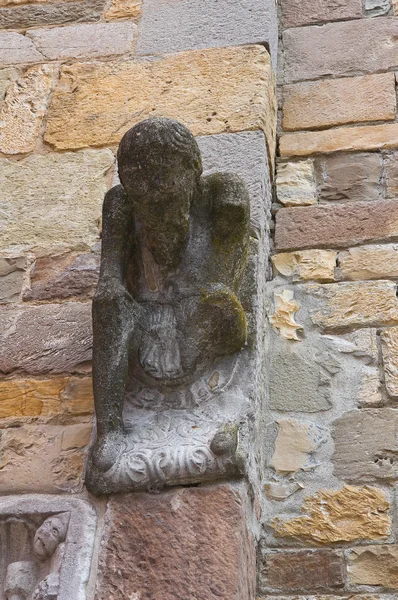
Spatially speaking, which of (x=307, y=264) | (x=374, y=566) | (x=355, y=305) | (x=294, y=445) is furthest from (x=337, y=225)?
(x=374, y=566)

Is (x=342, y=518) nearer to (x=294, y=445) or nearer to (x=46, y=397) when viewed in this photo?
(x=294, y=445)

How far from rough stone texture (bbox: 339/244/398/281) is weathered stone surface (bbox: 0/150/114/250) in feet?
2.64

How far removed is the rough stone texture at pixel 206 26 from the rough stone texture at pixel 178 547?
174cm

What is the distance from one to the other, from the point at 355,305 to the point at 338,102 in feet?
3.03

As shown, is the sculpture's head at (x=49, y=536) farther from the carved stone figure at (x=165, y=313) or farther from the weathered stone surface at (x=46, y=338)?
the weathered stone surface at (x=46, y=338)

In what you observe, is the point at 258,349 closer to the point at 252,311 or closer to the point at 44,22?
the point at 252,311

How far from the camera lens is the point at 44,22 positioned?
12.4 feet

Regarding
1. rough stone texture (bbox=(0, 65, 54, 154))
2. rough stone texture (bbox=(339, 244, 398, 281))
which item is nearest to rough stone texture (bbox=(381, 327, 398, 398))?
rough stone texture (bbox=(339, 244, 398, 281))

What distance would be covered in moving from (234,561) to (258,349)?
63cm

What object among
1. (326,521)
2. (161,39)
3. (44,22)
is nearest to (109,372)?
(326,521)

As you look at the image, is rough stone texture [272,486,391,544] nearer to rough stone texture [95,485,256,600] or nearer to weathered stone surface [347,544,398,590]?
weathered stone surface [347,544,398,590]

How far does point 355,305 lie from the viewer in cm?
306

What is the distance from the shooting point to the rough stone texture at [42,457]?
8.46 ft

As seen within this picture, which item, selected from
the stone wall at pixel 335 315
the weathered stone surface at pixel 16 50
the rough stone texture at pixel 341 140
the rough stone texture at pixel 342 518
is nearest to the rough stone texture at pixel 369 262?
the stone wall at pixel 335 315
